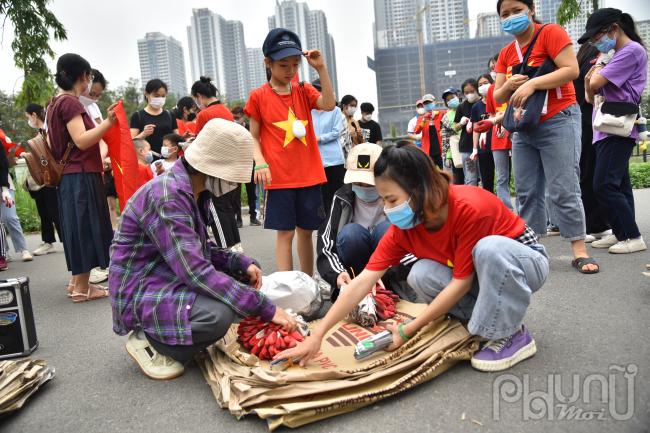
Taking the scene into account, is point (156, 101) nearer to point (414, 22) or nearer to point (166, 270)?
point (166, 270)

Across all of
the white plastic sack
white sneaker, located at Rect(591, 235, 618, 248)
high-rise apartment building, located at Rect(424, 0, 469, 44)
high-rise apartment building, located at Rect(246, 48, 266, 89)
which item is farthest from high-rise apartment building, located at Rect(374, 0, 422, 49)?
the white plastic sack

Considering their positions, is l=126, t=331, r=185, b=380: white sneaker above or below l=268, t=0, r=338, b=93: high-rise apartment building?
below

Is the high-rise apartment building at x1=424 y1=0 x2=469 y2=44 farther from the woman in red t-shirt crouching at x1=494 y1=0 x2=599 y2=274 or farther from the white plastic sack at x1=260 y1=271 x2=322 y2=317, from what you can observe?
the white plastic sack at x1=260 y1=271 x2=322 y2=317

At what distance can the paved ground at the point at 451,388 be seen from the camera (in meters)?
1.91

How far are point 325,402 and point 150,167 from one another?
4.32 meters

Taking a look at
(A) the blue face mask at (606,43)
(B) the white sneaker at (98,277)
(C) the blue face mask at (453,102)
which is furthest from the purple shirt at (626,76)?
(B) the white sneaker at (98,277)

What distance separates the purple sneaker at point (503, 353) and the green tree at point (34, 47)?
10.5 metres

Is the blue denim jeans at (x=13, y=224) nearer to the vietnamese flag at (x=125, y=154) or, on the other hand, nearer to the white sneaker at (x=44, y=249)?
the white sneaker at (x=44, y=249)

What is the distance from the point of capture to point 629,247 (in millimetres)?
4043

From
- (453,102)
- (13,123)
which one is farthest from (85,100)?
(13,123)

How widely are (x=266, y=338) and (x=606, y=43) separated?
3.16 meters

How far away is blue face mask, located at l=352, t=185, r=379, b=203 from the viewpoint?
10.8 feet

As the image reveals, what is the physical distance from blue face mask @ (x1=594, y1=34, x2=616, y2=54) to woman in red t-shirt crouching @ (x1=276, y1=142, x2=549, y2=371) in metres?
2.11

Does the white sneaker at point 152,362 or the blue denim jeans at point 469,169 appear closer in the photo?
the white sneaker at point 152,362
